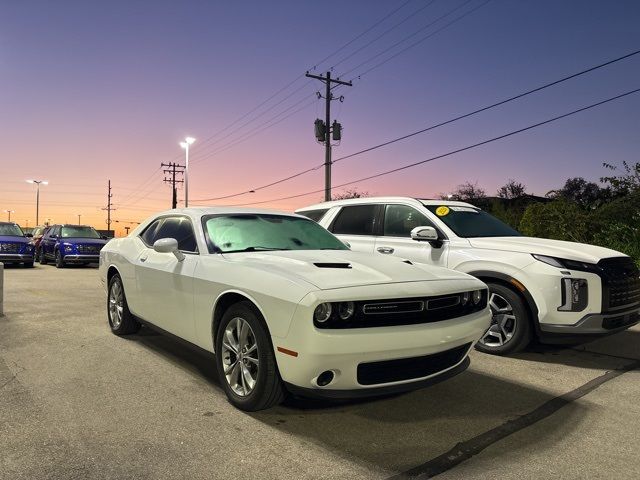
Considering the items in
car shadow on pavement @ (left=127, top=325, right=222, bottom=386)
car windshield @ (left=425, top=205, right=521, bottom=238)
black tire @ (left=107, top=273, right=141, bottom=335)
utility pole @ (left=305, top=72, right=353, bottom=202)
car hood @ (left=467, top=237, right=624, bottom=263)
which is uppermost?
utility pole @ (left=305, top=72, right=353, bottom=202)

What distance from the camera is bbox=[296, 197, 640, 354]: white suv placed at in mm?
4934

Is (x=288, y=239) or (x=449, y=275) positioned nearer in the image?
(x=449, y=275)

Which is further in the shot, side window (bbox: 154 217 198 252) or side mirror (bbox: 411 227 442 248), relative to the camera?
side mirror (bbox: 411 227 442 248)

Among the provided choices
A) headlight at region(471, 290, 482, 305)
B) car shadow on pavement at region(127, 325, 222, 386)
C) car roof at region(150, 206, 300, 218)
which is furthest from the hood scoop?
car roof at region(150, 206, 300, 218)

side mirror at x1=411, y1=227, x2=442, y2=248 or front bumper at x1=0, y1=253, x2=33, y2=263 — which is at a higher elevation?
side mirror at x1=411, y1=227, x2=442, y2=248

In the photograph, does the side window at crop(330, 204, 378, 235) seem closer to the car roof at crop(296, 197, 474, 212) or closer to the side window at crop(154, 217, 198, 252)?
the car roof at crop(296, 197, 474, 212)

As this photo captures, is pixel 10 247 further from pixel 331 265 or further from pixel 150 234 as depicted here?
pixel 331 265

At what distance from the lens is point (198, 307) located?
405cm

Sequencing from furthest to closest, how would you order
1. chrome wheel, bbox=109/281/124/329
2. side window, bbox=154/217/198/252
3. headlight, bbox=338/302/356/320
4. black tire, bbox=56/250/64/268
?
black tire, bbox=56/250/64/268, chrome wheel, bbox=109/281/124/329, side window, bbox=154/217/198/252, headlight, bbox=338/302/356/320

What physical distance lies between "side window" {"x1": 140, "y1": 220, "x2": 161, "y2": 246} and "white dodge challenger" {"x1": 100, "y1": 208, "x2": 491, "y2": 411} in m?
0.85

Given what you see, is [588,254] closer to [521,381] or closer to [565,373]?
[565,373]

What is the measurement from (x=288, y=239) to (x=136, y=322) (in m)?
2.32

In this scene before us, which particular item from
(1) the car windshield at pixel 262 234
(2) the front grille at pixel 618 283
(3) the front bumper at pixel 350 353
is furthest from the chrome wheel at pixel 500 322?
(3) the front bumper at pixel 350 353

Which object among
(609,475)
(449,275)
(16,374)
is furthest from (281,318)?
(16,374)
